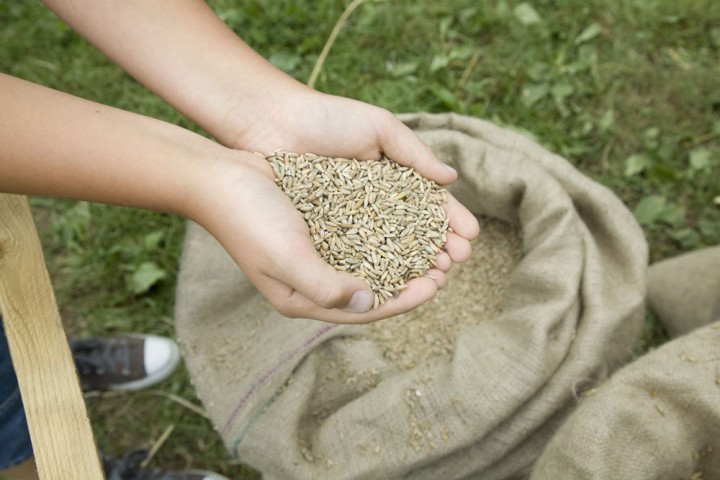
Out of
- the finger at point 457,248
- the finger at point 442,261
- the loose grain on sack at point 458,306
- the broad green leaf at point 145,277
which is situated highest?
the finger at point 457,248

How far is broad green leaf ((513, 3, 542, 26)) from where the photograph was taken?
3047mm

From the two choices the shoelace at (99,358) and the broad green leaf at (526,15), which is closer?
the shoelace at (99,358)

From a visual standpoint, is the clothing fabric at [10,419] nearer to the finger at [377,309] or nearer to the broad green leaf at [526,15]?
the finger at [377,309]

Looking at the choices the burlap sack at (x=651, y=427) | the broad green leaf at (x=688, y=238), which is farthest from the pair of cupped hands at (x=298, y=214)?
the broad green leaf at (x=688, y=238)

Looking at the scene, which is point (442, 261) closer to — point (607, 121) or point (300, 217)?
point (300, 217)

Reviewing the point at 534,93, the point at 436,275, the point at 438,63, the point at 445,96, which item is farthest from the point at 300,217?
the point at 534,93

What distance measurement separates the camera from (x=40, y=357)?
154cm

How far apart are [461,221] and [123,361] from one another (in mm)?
1494

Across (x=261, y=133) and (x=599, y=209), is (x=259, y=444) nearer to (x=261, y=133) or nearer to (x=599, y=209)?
(x=261, y=133)

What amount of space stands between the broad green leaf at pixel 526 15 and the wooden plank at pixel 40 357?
2353 mm

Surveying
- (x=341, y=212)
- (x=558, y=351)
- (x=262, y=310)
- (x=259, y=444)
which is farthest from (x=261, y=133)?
(x=558, y=351)

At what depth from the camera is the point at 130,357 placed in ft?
8.36

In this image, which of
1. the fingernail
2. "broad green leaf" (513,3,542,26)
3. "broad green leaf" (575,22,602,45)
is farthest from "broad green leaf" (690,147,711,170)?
the fingernail

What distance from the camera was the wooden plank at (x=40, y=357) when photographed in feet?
4.84
